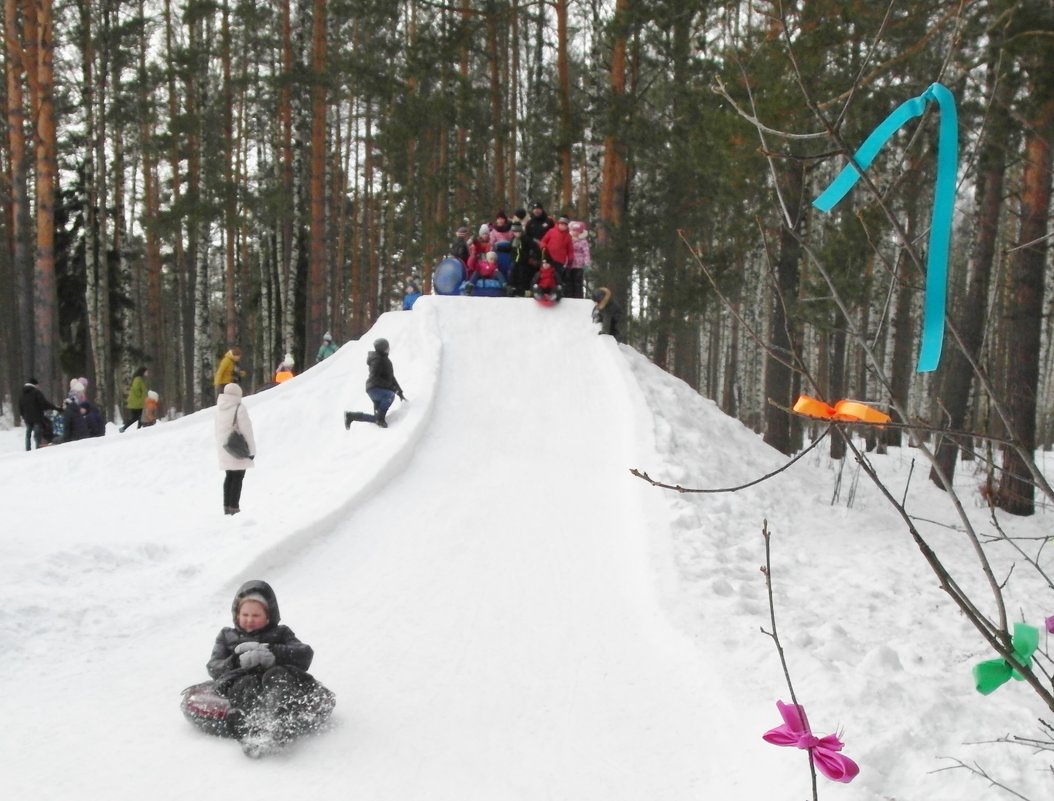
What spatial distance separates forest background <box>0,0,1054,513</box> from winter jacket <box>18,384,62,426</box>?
1000 millimetres

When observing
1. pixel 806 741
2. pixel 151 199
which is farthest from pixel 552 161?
pixel 806 741

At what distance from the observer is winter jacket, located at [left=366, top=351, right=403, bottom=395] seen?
413 inches

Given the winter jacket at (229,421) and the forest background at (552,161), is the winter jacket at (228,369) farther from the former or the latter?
the winter jacket at (229,421)

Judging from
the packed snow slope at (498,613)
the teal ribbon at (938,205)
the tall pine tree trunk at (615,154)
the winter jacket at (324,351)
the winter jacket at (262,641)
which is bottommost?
the packed snow slope at (498,613)

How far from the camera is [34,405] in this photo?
1319 centimetres

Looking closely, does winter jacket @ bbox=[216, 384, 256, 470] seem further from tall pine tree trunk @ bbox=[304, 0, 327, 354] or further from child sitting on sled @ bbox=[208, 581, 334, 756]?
tall pine tree trunk @ bbox=[304, 0, 327, 354]

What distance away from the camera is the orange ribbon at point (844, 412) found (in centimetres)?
120

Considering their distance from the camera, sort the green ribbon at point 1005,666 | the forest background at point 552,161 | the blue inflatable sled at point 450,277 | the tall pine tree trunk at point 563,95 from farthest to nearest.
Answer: the tall pine tree trunk at point 563,95
the blue inflatable sled at point 450,277
the forest background at point 552,161
the green ribbon at point 1005,666

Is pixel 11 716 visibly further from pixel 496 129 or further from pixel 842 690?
pixel 496 129

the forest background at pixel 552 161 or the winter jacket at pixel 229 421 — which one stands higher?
the forest background at pixel 552 161

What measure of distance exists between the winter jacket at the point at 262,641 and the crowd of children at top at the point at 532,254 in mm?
9886

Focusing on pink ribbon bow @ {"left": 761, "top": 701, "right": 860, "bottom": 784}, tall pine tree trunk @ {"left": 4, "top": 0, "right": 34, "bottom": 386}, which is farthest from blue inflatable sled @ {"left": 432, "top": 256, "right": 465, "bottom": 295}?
pink ribbon bow @ {"left": 761, "top": 701, "right": 860, "bottom": 784}

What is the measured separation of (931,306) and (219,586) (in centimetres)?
575

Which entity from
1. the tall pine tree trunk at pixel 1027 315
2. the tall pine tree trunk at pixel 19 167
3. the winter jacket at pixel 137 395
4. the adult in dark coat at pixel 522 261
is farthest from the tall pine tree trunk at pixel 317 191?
the tall pine tree trunk at pixel 1027 315
